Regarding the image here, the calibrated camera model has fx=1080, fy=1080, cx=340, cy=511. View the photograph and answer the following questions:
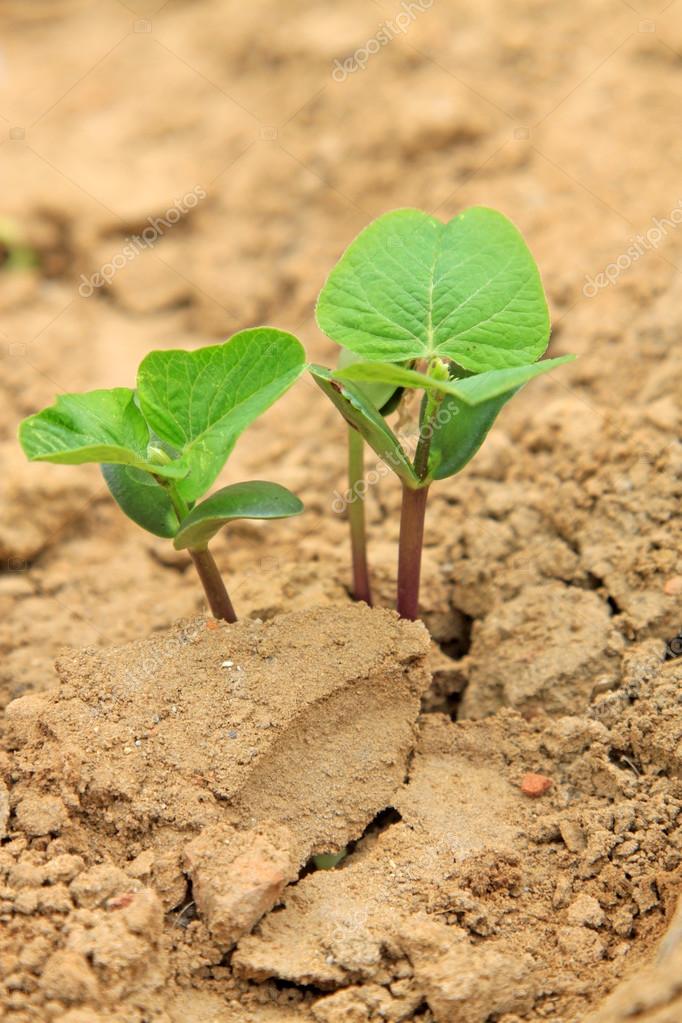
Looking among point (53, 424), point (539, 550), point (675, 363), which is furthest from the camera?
point (675, 363)

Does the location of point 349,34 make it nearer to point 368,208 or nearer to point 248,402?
point 368,208

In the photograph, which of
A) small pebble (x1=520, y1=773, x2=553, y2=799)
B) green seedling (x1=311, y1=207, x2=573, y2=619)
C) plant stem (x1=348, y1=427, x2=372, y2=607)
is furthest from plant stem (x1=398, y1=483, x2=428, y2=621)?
small pebble (x1=520, y1=773, x2=553, y2=799)

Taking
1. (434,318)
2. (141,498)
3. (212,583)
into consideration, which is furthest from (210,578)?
(434,318)

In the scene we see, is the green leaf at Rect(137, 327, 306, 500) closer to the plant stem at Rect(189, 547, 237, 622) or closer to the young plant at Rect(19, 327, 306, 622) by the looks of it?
the young plant at Rect(19, 327, 306, 622)

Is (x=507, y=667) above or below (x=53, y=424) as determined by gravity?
below

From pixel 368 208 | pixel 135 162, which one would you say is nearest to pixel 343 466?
pixel 368 208

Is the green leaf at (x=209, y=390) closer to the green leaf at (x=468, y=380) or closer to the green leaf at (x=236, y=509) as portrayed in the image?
the green leaf at (x=236, y=509)

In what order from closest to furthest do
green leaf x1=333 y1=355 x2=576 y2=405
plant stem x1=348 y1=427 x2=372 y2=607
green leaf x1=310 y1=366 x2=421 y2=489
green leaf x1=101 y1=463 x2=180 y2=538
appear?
green leaf x1=333 y1=355 x2=576 y2=405
green leaf x1=310 y1=366 x2=421 y2=489
green leaf x1=101 y1=463 x2=180 y2=538
plant stem x1=348 y1=427 x2=372 y2=607
